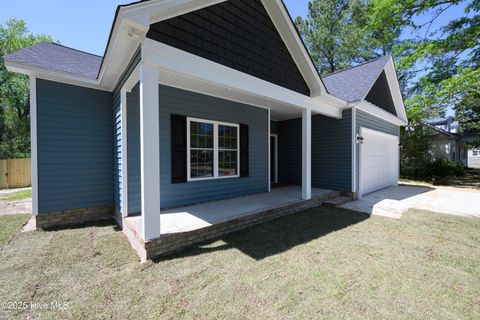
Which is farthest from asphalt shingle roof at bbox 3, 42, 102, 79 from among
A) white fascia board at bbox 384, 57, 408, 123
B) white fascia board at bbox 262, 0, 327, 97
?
white fascia board at bbox 384, 57, 408, 123

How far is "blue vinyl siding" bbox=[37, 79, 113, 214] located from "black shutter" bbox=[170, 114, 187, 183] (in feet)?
5.42

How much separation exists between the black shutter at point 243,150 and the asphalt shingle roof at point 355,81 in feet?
11.5

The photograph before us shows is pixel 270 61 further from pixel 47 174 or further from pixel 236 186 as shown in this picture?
pixel 47 174

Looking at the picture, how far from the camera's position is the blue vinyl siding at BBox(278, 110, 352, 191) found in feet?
23.9

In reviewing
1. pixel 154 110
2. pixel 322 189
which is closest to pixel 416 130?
pixel 322 189

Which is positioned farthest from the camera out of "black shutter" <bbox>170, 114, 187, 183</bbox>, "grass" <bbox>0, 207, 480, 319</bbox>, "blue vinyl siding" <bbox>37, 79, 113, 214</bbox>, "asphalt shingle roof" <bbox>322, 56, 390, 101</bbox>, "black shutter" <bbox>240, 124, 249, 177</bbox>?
"asphalt shingle roof" <bbox>322, 56, 390, 101</bbox>

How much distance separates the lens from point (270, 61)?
16.6ft

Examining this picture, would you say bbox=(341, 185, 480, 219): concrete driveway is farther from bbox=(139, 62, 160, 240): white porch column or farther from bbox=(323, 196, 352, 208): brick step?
bbox=(139, 62, 160, 240): white porch column

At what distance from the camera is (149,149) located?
3.05 meters

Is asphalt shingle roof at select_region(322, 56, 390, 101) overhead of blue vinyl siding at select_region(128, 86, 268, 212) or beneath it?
overhead

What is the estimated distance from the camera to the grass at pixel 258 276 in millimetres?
2170

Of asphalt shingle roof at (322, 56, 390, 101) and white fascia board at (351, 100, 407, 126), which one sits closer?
white fascia board at (351, 100, 407, 126)

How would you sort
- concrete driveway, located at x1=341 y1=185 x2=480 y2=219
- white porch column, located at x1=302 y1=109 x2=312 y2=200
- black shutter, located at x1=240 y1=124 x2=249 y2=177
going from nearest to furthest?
concrete driveway, located at x1=341 y1=185 x2=480 y2=219 → white porch column, located at x1=302 y1=109 x2=312 y2=200 → black shutter, located at x1=240 y1=124 x2=249 y2=177

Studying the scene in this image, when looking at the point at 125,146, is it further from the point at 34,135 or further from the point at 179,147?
the point at 34,135
